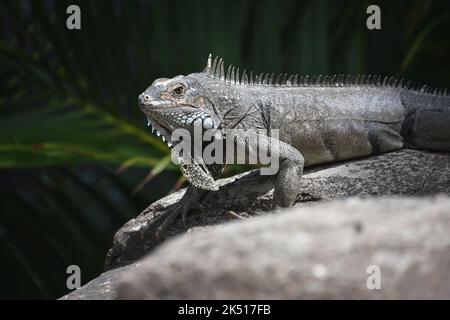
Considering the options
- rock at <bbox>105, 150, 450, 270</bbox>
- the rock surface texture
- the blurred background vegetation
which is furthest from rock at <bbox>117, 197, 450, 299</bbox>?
the blurred background vegetation

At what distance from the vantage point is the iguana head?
4.35m

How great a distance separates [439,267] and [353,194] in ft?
5.76

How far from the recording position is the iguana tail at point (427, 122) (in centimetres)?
454

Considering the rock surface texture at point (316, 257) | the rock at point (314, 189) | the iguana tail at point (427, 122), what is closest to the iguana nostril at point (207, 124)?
the rock at point (314, 189)

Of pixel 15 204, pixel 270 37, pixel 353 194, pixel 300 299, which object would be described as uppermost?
pixel 270 37

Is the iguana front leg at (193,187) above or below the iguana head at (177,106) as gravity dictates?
below

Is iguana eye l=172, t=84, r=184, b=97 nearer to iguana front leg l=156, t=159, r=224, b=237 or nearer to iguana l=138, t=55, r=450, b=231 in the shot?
iguana l=138, t=55, r=450, b=231

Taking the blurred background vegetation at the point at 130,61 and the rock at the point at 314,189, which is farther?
the blurred background vegetation at the point at 130,61

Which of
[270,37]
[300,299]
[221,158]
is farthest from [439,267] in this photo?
[270,37]

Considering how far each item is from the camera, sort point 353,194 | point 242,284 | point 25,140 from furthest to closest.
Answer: point 25,140 → point 353,194 → point 242,284

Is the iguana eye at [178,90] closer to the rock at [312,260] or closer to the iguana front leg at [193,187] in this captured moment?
the iguana front leg at [193,187]

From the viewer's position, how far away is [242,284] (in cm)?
238

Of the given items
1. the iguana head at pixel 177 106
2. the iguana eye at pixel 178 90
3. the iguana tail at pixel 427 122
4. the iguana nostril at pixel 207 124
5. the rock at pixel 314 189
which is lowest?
the rock at pixel 314 189
